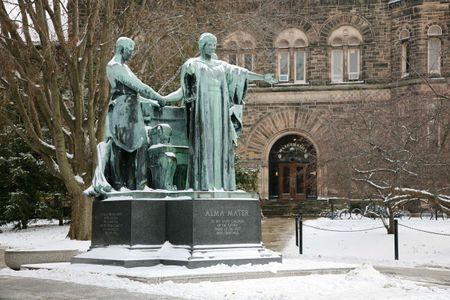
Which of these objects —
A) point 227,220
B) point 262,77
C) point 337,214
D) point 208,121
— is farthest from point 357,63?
point 227,220

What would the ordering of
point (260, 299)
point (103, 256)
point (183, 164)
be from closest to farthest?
point (260, 299) < point (103, 256) < point (183, 164)

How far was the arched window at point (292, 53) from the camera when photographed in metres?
42.0

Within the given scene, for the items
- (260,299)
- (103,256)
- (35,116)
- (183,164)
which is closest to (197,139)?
(183,164)

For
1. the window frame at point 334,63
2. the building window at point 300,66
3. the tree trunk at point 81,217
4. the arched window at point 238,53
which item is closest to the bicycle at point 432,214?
the window frame at point 334,63

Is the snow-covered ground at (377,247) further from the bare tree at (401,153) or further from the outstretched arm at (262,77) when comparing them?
the outstretched arm at (262,77)

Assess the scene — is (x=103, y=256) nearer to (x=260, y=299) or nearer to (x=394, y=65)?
(x=260, y=299)

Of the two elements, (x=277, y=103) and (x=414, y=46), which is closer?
(x=414, y=46)

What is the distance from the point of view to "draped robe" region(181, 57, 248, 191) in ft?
42.5

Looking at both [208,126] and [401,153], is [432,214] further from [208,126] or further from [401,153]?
[208,126]

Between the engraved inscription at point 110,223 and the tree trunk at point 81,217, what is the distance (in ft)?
33.5

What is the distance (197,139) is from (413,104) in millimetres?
17178

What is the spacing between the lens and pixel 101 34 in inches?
883

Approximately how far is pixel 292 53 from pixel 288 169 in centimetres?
617

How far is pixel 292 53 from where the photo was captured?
138ft
